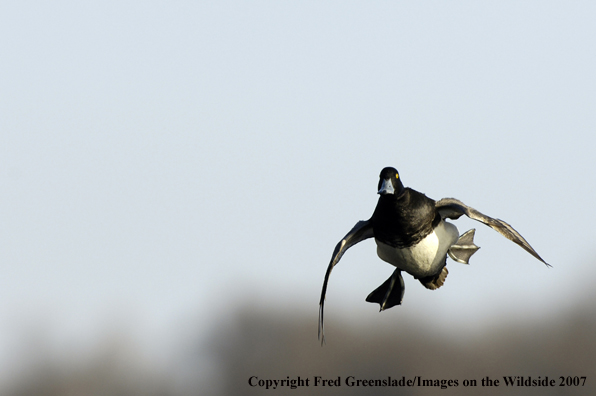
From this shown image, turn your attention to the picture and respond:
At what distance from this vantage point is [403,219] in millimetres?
13875

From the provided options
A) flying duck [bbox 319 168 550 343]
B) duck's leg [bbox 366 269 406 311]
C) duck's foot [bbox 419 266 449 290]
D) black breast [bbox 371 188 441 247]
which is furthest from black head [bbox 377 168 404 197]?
duck's leg [bbox 366 269 406 311]

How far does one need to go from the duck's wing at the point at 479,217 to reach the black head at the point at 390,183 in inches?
43.4

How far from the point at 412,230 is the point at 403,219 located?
0.24m

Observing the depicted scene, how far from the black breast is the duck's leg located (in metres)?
A: 2.37

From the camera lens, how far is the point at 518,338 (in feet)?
244

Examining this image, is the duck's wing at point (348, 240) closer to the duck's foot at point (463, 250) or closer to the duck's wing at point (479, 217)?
the duck's wing at point (479, 217)

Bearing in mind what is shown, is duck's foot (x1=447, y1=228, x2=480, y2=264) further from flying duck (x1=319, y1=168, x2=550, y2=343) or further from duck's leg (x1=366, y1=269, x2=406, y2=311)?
duck's leg (x1=366, y1=269, x2=406, y2=311)

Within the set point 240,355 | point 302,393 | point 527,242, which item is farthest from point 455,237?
point 240,355

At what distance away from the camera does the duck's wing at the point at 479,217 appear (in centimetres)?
1384

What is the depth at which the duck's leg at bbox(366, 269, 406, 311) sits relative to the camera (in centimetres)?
1644

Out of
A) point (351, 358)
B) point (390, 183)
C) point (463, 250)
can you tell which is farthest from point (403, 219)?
point (351, 358)

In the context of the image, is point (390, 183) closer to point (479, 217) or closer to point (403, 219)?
point (403, 219)

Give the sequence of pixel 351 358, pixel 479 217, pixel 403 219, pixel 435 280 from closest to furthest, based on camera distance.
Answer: pixel 403 219 < pixel 479 217 < pixel 435 280 < pixel 351 358

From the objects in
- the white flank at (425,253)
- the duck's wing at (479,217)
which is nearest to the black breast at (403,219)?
the white flank at (425,253)
